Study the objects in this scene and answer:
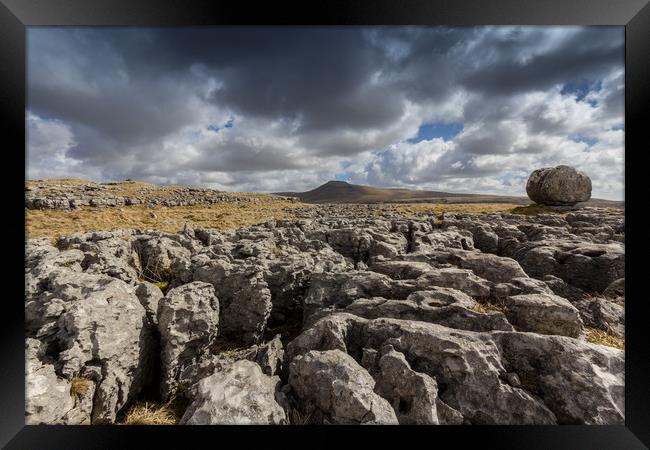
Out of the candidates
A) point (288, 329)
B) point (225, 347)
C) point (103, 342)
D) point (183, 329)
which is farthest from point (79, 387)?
point (288, 329)

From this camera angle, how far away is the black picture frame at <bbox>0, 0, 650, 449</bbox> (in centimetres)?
395

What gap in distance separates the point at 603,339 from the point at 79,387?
1078 cm

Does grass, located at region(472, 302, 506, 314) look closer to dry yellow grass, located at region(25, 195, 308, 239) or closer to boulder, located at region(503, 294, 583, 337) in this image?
Result: boulder, located at region(503, 294, 583, 337)

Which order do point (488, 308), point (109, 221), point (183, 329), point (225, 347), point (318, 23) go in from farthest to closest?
point (109, 221), point (225, 347), point (488, 308), point (183, 329), point (318, 23)

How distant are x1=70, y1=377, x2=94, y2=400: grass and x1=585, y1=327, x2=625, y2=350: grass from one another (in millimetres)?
10094

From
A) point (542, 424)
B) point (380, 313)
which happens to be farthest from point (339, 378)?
point (542, 424)

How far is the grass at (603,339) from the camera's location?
595 cm

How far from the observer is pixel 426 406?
12.6 feet

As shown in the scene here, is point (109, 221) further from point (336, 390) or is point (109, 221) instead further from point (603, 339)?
point (603, 339)

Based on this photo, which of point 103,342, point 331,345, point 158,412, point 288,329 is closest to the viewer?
point 103,342

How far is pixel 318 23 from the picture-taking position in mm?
4508

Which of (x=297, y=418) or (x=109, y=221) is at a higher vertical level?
(x=109, y=221)

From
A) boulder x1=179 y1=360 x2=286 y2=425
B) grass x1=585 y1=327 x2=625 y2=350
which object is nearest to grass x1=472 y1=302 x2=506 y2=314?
grass x1=585 y1=327 x2=625 y2=350

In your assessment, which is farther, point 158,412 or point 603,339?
point 603,339
